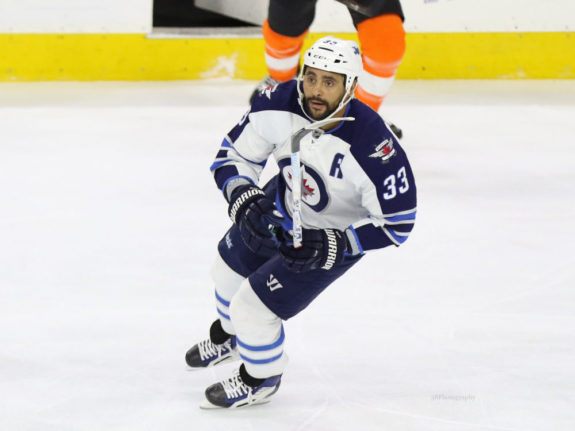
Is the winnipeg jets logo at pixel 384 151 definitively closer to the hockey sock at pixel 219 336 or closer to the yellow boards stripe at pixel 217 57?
the hockey sock at pixel 219 336

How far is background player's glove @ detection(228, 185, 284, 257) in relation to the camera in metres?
1.89

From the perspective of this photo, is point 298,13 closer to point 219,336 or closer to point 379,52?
point 379,52

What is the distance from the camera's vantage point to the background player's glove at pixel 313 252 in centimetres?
181

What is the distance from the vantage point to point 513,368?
90.0 inches

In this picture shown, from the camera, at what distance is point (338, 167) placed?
6.35 feet

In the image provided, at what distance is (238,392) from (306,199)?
46 centimetres

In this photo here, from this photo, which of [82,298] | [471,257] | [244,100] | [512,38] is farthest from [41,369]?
[512,38]

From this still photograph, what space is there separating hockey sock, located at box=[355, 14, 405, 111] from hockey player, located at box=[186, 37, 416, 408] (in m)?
1.76

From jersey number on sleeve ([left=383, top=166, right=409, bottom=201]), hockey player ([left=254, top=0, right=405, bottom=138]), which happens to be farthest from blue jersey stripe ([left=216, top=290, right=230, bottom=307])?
hockey player ([left=254, top=0, right=405, bottom=138])

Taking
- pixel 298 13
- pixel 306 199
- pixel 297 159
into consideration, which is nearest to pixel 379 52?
pixel 298 13

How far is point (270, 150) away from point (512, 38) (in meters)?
3.99

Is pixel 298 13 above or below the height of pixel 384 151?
below

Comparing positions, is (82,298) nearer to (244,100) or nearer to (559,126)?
(244,100)

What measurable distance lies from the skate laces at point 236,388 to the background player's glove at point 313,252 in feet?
1.21
